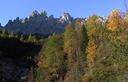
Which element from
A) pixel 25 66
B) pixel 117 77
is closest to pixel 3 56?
pixel 25 66

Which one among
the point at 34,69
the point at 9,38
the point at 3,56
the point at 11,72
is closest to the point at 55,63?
the point at 34,69

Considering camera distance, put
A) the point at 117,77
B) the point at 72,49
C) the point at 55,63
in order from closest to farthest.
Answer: the point at 117,77, the point at 55,63, the point at 72,49

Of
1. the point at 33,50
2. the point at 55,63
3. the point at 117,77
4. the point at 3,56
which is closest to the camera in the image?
the point at 117,77

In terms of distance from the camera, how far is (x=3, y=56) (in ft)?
287

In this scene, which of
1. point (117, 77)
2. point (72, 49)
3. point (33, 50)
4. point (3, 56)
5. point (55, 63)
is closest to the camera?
point (117, 77)

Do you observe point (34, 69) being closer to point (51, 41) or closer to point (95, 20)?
point (51, 41)

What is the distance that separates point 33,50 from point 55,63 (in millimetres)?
19939

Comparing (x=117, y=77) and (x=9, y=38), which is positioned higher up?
(x=9, y=38)

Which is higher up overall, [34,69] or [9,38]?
[9,38]

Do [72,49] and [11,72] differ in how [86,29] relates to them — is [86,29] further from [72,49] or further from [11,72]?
[11,72]

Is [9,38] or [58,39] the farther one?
[9,38]

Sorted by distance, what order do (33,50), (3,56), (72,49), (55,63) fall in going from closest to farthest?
1. (55,63)
2. (72,49)
3. (3,56)
4. (33,50)

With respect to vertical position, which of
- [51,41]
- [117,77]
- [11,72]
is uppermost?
[51,41]

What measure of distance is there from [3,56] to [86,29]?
58.5ft
